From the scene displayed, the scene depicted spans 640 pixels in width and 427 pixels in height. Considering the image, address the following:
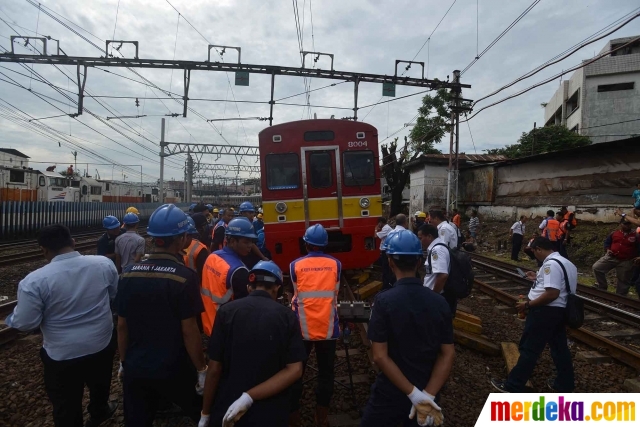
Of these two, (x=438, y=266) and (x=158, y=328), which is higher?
(x=438, y=266)

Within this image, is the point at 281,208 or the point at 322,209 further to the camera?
the point at 322,209

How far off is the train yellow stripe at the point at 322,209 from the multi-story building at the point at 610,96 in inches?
1121

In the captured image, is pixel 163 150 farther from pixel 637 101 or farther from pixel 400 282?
pixel 637 101

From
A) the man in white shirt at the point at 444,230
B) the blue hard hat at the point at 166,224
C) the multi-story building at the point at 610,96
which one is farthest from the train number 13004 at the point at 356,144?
the multi-story building at the point at 610,96

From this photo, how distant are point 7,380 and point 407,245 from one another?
4.99 metres

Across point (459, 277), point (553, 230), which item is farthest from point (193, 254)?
point (553, 230)

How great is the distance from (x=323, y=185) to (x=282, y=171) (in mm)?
867

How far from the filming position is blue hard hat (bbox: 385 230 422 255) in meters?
2.43

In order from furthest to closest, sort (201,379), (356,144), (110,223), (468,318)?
(356,144), (468,318), (110,223), (201,379)

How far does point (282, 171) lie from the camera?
25.3 feet

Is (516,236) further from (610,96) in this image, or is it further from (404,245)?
(610,96)

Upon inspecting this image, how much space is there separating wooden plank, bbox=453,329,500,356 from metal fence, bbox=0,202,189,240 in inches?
797

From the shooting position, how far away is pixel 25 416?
12.4 feet

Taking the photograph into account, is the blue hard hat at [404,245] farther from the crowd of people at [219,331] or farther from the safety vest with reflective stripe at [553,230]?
the safety vest with reflective stripe at [553,230]
